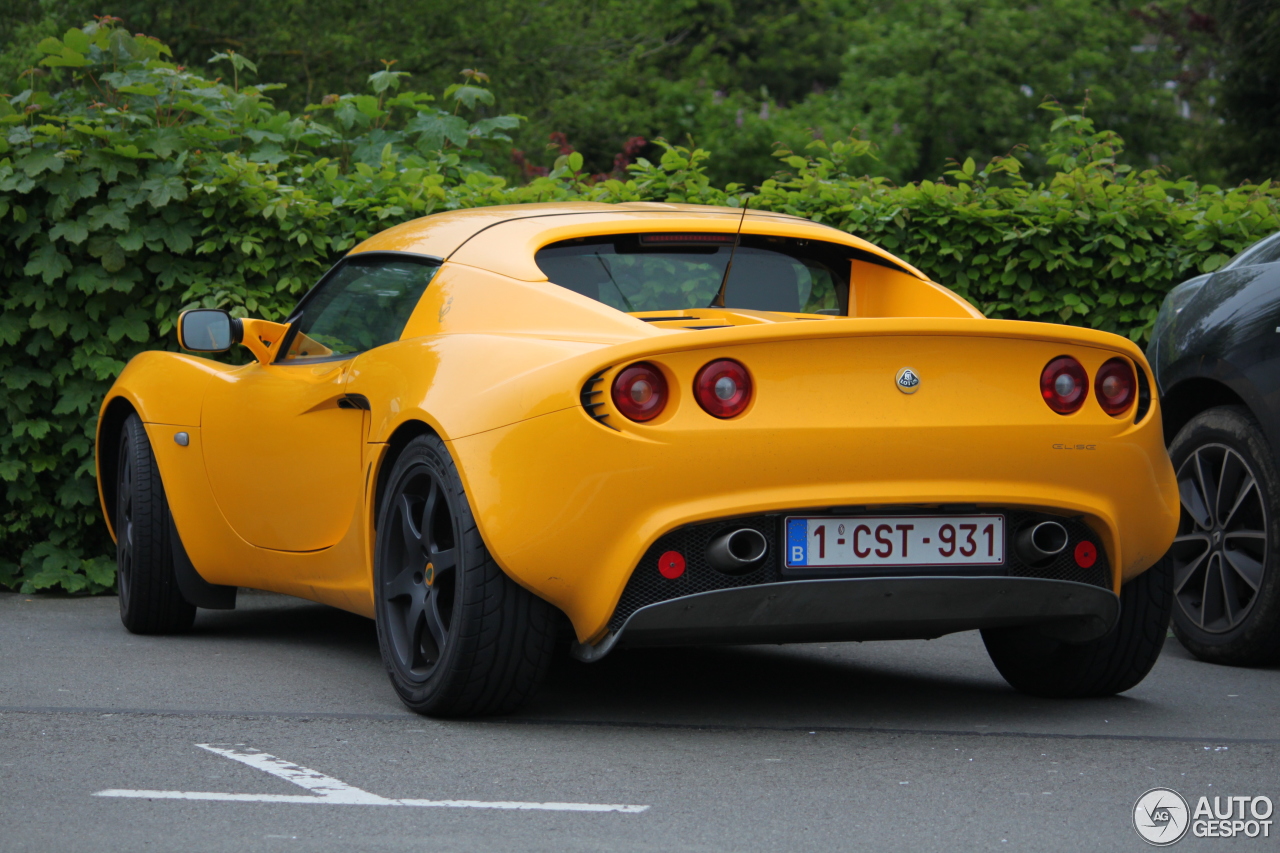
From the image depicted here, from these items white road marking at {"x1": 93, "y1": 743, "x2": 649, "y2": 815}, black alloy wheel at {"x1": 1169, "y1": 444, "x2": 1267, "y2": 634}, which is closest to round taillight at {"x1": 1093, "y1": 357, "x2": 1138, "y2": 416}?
black alloy wheel at {"x1": 1169, "y1": 444, "x2": 1267, "y2": 634}

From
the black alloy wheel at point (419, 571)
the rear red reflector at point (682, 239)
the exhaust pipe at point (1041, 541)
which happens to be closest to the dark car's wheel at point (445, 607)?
the black alloy wheel at point (419, 571)

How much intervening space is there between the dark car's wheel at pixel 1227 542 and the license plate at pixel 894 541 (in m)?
1.62

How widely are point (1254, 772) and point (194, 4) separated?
18825 millimetres

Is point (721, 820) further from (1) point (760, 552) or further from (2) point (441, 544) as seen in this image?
(2) point (441, 544)

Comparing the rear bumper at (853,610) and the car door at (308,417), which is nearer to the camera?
the rear bumper at (853,610)

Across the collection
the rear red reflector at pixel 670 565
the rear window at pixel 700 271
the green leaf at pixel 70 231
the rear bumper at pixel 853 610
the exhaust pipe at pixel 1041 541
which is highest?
the green leaf at pixel 70 231

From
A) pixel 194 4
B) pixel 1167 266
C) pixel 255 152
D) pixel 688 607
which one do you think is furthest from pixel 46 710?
pixel 194 4

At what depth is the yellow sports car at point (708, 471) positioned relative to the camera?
3732mm

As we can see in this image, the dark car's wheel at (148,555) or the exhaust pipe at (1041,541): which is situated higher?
the exhaust pipe at (1041,541)

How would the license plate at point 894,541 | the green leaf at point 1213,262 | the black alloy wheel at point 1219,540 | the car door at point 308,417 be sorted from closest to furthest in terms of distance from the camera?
the license plate at point 894,541
the car door at point 308,417
the black alloy wheel at point 1219,540
the green leaf at point 1213,262

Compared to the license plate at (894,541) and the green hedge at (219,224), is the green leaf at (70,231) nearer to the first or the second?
the green hedge at (219,224)

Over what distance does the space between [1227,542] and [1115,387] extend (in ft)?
5.80

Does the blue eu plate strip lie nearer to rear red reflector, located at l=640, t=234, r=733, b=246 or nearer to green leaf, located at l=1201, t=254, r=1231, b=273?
rear red reflector, located at l=640, t=234, r=733, b=246

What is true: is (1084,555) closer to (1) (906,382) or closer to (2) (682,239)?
(1) (906,382)
